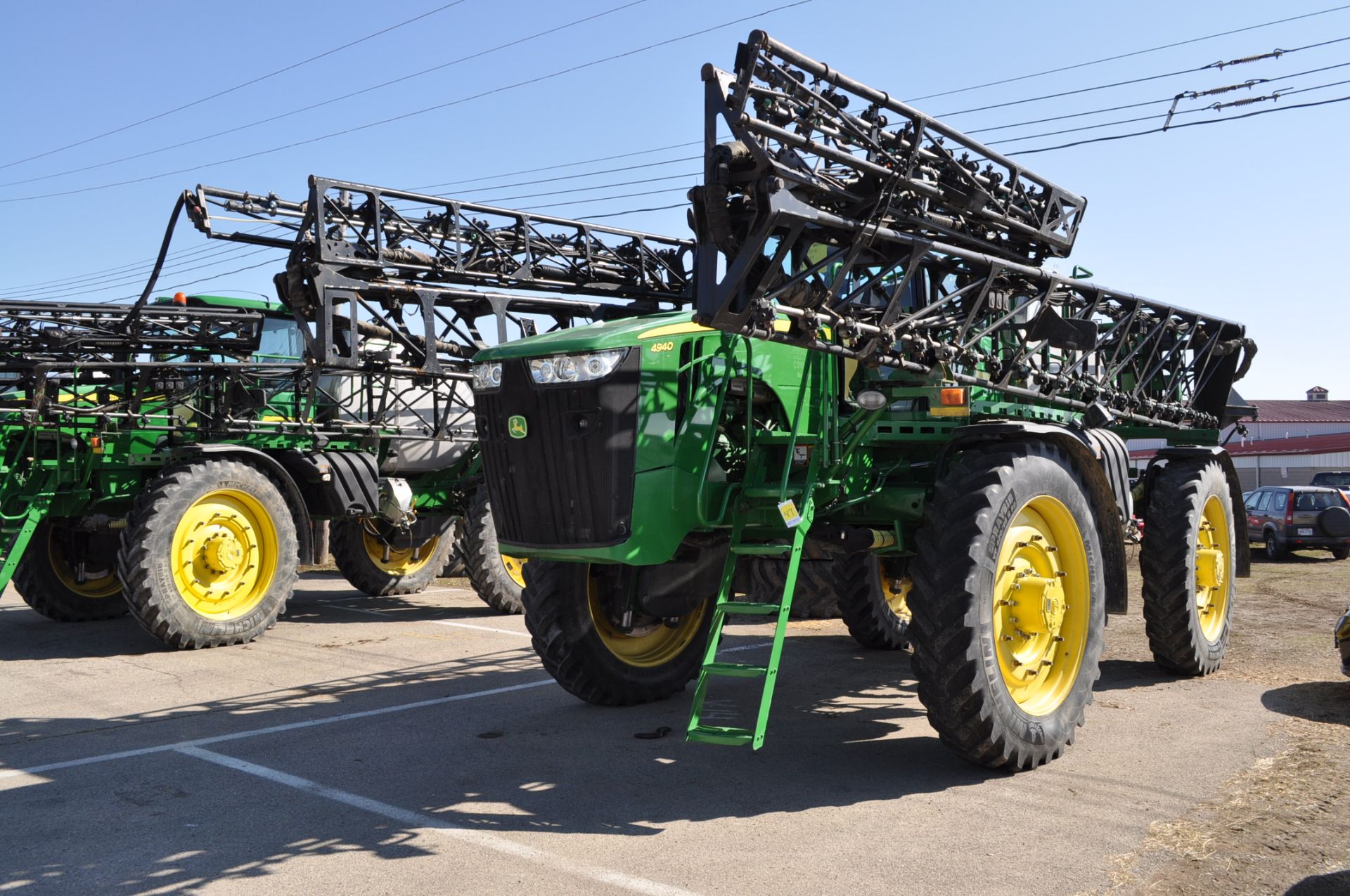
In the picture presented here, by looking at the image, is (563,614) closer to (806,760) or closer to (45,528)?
(806,760)

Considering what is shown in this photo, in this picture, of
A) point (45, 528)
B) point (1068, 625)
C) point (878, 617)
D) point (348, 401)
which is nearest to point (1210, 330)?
point (878, 617)

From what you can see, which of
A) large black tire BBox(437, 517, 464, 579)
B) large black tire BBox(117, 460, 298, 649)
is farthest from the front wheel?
large black tire BBox(117, 460, 298, 649)

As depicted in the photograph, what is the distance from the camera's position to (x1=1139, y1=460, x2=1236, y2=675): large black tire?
7.57 meters

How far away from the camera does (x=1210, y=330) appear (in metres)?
9.33

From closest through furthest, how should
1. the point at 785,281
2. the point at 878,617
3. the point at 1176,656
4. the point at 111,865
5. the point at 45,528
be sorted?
1. the point at 111,865
2. the point at 785,281
3. the point at 1176,656
4. the point at 878,617
5. the point at 45,528

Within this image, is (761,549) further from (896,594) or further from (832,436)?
(896,594)

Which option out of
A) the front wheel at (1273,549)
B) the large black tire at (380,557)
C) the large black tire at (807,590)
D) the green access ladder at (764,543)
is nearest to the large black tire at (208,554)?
the large black tire at (380,557)

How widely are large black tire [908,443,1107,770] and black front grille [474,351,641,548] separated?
1.56 meters

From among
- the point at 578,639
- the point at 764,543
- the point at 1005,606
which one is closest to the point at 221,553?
the point at 578,639

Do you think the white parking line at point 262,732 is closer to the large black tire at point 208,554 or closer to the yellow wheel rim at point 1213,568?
the large black tire at point 208,554

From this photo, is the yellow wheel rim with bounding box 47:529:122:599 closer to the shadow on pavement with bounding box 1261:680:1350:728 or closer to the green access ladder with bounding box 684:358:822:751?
the green access ladder with bounding box 684:358:822:751

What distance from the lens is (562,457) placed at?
5.86 m

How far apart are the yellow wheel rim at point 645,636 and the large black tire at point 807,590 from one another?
0.47 metres

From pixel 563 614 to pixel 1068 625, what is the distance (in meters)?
2.90
